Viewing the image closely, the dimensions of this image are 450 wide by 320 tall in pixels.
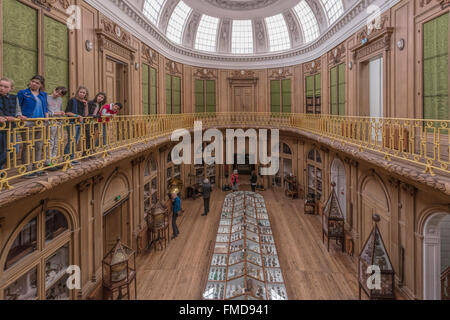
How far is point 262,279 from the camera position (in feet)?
23.7

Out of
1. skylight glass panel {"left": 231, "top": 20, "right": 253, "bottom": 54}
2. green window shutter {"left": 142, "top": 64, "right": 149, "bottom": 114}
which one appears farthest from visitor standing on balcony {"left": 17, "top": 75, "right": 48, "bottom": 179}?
skylight glass panel {"left": 231, "top": 20, "right": 253, "bottom": 54}

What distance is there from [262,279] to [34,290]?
526cm

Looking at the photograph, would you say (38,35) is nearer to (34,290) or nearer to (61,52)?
(61,52)

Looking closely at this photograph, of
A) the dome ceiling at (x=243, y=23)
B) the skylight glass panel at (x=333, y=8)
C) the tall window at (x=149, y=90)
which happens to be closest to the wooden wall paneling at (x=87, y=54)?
the tall window at (x=149, y=90)

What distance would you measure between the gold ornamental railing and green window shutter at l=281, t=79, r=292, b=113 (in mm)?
741

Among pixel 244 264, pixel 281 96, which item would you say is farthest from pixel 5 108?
pixel 281 96

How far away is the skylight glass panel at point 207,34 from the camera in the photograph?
20141 mm

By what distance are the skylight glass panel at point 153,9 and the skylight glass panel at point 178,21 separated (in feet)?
9.11

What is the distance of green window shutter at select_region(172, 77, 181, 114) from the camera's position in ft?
57.2

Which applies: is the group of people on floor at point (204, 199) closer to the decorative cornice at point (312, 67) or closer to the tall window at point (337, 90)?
the tall window at point (337, 90)

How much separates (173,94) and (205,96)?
3.98m

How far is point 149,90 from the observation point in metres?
13.5

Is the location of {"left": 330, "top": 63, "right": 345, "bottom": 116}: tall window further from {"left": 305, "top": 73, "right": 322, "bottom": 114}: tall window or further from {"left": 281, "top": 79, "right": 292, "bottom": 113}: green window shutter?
{"left": 281, "top": 79, "right": 292, "bottom": 113}: green window shutter

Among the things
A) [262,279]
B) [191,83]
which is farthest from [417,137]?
[191,83]
